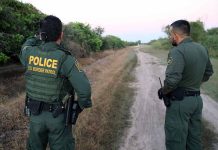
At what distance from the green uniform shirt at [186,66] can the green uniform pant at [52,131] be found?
1596mm

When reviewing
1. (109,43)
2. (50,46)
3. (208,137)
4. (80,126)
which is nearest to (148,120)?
(208,137)

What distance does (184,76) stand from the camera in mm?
5262

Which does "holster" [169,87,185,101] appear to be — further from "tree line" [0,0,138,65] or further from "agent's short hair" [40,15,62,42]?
"tree line" [0,0,138,65]

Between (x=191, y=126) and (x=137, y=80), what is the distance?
11.9 metres

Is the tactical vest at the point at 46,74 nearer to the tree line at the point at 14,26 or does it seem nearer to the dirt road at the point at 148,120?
the dirt road at the point at 148,120

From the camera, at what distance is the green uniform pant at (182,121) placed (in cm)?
532

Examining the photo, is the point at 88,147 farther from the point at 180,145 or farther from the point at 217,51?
the point at 217,51

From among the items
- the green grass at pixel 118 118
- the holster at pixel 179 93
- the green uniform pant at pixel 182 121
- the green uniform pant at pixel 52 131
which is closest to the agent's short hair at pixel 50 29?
the green uniform pant at pixel 52 131

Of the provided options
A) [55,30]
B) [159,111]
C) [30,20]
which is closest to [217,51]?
[30,20]

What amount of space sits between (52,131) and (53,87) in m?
0.53

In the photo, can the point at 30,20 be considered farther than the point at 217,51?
No

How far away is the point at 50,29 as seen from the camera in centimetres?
434

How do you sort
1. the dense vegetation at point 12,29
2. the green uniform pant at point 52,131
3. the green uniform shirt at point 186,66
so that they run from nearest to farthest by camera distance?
1. the green uniform pant at point 52,131
2. the green uniform shirt at point 186,66
3. the dense vegetation at point 12,29

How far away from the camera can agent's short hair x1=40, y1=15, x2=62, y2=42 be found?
4340 millimetres
